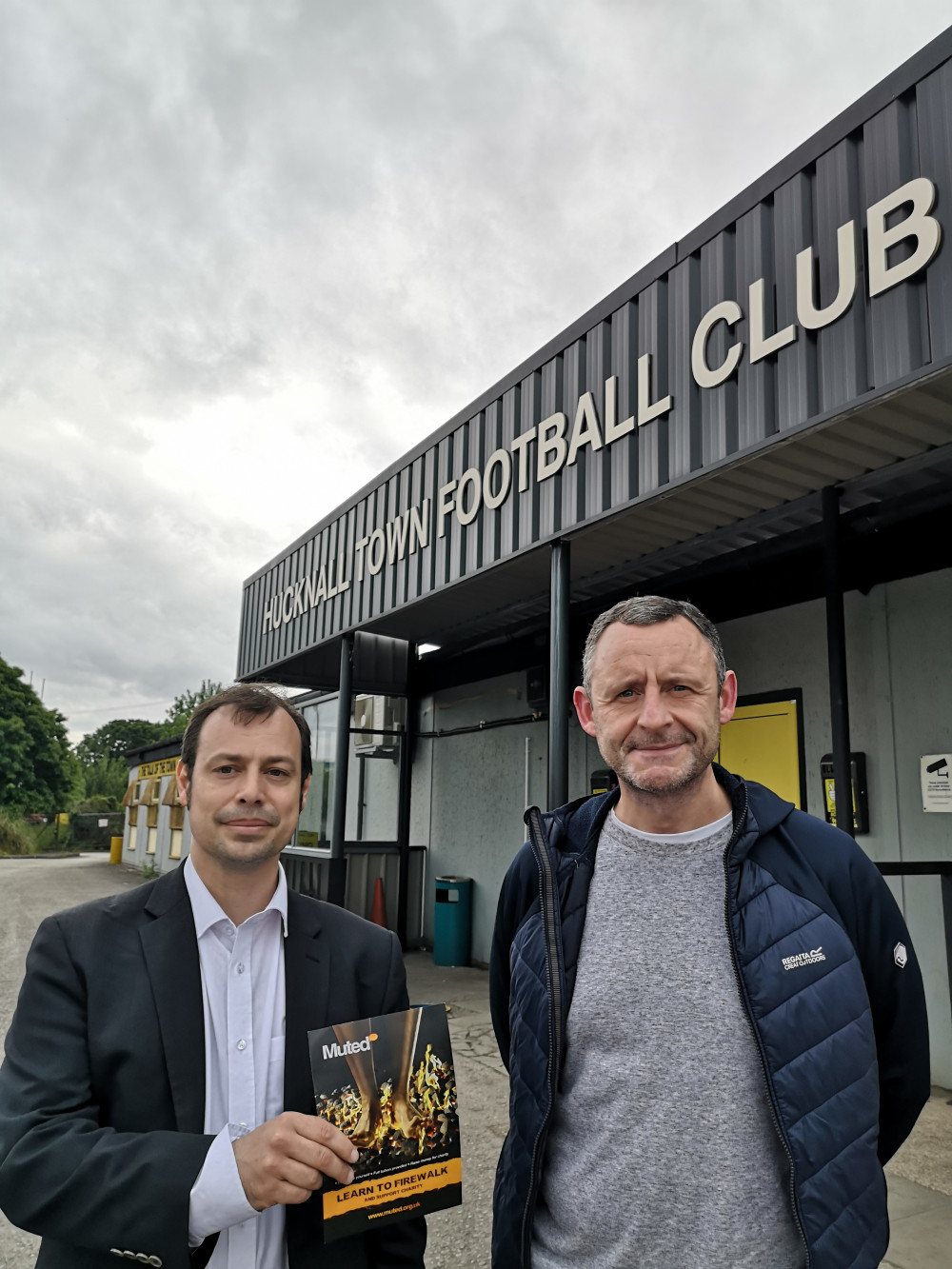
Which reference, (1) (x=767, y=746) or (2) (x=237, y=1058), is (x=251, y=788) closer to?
(2) (x=237, y=1058)

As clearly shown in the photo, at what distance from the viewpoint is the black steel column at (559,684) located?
17.5ft

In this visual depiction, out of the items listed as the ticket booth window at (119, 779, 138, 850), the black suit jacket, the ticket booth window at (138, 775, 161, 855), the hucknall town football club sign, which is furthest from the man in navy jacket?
the ticket booth window at (119, 779, 138, 850)

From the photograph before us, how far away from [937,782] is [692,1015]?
4275 mm

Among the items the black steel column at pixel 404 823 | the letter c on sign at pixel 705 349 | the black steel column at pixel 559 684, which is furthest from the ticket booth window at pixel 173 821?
the letter c on sign at pixel 705 349

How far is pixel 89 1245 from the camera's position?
4.42 feet

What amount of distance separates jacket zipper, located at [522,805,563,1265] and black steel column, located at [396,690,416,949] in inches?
333

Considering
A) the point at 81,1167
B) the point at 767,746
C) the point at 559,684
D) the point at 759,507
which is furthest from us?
the point at 767,746

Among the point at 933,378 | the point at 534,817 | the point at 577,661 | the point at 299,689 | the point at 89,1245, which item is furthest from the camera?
the point at 299,689

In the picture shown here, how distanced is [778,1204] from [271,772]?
1.19 meters

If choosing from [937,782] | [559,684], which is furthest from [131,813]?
[937,782]

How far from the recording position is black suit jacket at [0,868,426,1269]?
1.34m

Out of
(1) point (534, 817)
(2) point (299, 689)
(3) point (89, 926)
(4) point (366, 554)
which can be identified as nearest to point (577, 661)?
(4) point (366, 554)

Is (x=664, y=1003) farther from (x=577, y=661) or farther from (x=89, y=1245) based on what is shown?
(x=577, y=661)

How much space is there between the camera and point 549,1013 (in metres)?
1.66
